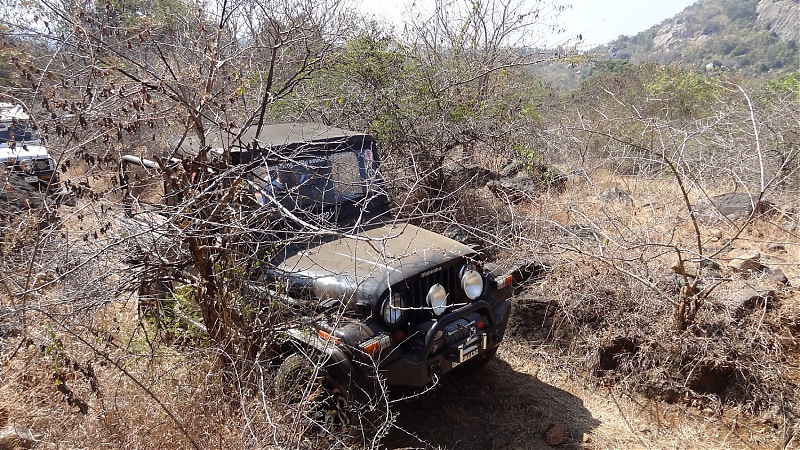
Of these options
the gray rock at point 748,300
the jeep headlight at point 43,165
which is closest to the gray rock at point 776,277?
the gray rock at point 748,300

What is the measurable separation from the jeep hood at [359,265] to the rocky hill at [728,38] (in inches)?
1385

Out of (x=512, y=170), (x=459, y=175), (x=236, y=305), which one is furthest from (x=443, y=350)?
(x=512, y=170)

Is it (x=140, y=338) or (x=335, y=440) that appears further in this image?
(x=140, y=338)

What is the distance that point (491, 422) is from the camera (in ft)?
12.6

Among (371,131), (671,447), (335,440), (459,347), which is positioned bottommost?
(671,447)

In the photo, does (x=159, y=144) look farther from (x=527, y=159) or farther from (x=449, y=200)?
(x=527, y=159)

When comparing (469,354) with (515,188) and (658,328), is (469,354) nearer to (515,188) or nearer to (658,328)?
(658,328)

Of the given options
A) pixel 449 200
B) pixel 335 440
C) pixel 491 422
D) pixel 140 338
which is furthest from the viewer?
pixel 449 200

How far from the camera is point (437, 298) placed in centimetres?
346

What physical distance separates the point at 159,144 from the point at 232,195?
38.4 inches

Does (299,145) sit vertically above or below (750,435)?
above

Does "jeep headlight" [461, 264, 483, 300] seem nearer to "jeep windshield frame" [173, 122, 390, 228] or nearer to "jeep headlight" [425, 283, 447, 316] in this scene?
"jeep headlight" [425, 283, 447, 316]

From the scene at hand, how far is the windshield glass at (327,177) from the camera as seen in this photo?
12.2 ft

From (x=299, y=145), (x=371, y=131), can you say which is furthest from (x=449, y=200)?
(x=299, y=145)
